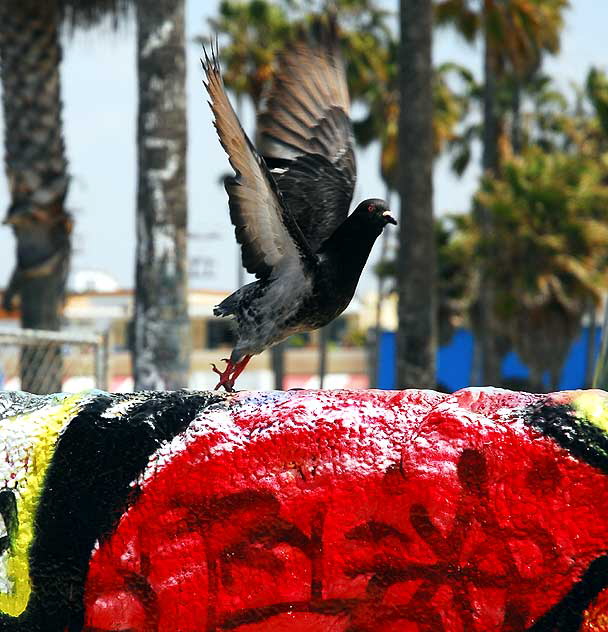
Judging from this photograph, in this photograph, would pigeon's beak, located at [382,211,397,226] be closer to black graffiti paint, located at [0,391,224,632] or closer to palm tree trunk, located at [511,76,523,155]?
black graffiti paint, located at [0,391,224,632]

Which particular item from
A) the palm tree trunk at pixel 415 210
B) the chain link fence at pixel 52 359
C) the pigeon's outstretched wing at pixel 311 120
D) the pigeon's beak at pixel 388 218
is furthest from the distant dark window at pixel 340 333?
the pigeon's beak at pixel 388 218

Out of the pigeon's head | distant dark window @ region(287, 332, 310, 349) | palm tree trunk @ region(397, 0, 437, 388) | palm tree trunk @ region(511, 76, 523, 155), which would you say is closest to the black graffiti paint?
the pigeon's head

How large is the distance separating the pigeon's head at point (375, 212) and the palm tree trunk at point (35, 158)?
493 centimetres

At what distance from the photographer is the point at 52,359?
6.44 m

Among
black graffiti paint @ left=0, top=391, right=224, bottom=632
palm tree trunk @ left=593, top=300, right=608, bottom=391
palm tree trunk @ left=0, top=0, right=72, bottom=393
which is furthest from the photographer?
palm tree trunk @ left=0, top=0, right=72, bottom=393

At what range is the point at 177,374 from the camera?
21.4 ft

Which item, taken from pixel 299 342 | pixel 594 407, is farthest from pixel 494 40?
pixel 299 342

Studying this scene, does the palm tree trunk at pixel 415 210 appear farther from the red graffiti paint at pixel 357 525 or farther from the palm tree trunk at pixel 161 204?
the red graffiti paint at pixel 357 525

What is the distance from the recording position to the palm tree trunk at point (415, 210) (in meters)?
9.02

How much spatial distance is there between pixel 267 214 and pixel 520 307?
1830cm

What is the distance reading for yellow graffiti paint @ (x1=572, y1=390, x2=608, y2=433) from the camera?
2570mm

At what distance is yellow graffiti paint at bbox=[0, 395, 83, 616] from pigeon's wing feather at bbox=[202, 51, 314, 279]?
101 cm

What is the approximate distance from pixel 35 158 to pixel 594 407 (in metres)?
6.42

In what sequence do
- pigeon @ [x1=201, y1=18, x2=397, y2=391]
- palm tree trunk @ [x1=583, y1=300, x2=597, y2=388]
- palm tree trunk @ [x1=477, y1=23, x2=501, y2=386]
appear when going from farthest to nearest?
palm tree trunk @ [x1=583, y1=300, x2=597, y2=388], palm tree trunk @ [x1=477, y1=23, x2=501, y2=386], pigeon @ [x1=201, y1=18, x2=397, y2=391]
